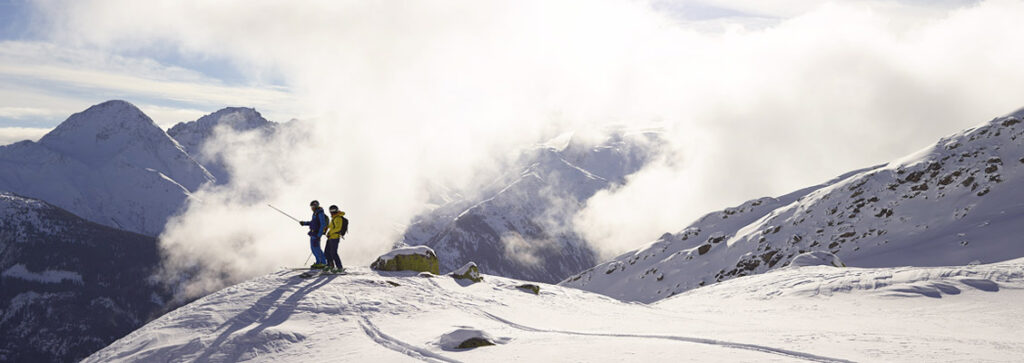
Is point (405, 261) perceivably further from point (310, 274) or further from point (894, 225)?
point (894, 225)

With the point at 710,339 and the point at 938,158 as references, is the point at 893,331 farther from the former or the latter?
the point at 938,158

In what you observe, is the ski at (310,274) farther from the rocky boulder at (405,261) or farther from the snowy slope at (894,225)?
the snowy slope at (894,225)

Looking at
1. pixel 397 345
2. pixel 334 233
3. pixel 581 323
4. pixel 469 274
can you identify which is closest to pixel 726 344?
pixel 581 323

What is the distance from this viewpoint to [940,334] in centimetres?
1423

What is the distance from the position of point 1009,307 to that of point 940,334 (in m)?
5.68

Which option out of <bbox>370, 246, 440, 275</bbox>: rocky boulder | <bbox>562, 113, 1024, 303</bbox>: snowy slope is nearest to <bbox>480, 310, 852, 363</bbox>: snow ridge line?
<bbox>370, 246, 440, 275</bbox>: rocky boulder

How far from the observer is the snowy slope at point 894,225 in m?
41.8

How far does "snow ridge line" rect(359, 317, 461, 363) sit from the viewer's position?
12.6m

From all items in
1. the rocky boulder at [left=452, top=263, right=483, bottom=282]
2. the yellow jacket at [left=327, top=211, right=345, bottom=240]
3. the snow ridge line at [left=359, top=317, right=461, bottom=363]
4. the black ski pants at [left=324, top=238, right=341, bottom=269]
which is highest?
the yellow jacket at [left=327, top=211, right=345, bottom=240]

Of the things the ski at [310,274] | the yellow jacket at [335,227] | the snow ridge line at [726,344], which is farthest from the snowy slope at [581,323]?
the yellow jacket at [335,227]

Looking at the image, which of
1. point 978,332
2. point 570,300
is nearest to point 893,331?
point 978,332

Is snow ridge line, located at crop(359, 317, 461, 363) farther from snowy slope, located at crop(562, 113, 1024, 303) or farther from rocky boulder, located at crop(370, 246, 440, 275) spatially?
snowy slope, located at crop(562, 113, 1024, 303)

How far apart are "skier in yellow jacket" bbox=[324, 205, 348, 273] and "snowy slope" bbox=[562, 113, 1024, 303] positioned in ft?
131

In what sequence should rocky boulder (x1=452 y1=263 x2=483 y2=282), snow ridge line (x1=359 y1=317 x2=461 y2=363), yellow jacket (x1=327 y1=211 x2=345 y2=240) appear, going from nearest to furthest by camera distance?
snow ridge line (x1=359 y1=317 x2=461 y2=363) → yellow jacket (x1=327 y1=211 x2=345 y2=240) → rocky boulder (x1=452 y1=263 x2=483 y2=282)
